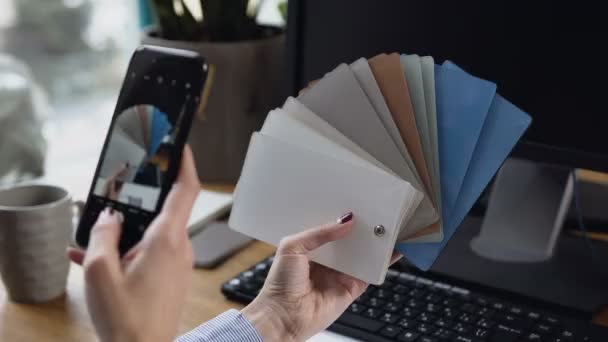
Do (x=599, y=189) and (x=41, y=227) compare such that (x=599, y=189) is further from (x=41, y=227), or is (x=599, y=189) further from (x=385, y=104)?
(x=41, y=227)

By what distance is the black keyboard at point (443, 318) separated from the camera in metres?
0.70

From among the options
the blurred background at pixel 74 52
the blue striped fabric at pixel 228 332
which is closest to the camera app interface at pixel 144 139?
the blue striped fabric at pixel 228 332

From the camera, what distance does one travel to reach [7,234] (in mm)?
771

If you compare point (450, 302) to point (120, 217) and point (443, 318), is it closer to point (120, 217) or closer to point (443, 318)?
point (443, 318)

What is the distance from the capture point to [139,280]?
532 mm

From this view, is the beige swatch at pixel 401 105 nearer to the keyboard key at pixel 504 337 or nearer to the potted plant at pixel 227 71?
the keyboard key at pixel 504 337

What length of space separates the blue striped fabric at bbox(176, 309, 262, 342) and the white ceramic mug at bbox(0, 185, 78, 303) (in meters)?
0.22

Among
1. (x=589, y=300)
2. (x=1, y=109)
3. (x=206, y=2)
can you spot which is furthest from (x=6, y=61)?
(x=589, y=300)

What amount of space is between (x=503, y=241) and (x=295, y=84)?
0.31 metres

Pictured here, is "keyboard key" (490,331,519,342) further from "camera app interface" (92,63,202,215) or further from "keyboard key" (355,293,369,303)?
"camera app interface" (92,63,202,215)

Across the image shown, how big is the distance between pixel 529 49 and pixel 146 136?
1.29 ft

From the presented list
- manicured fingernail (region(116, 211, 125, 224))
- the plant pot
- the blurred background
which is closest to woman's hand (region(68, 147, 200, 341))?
manicured fingernail (region(116, 211, 125, 224))

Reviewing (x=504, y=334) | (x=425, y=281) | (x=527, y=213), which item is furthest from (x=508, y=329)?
(x=527, y=213)

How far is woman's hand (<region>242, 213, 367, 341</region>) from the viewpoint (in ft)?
2.06
